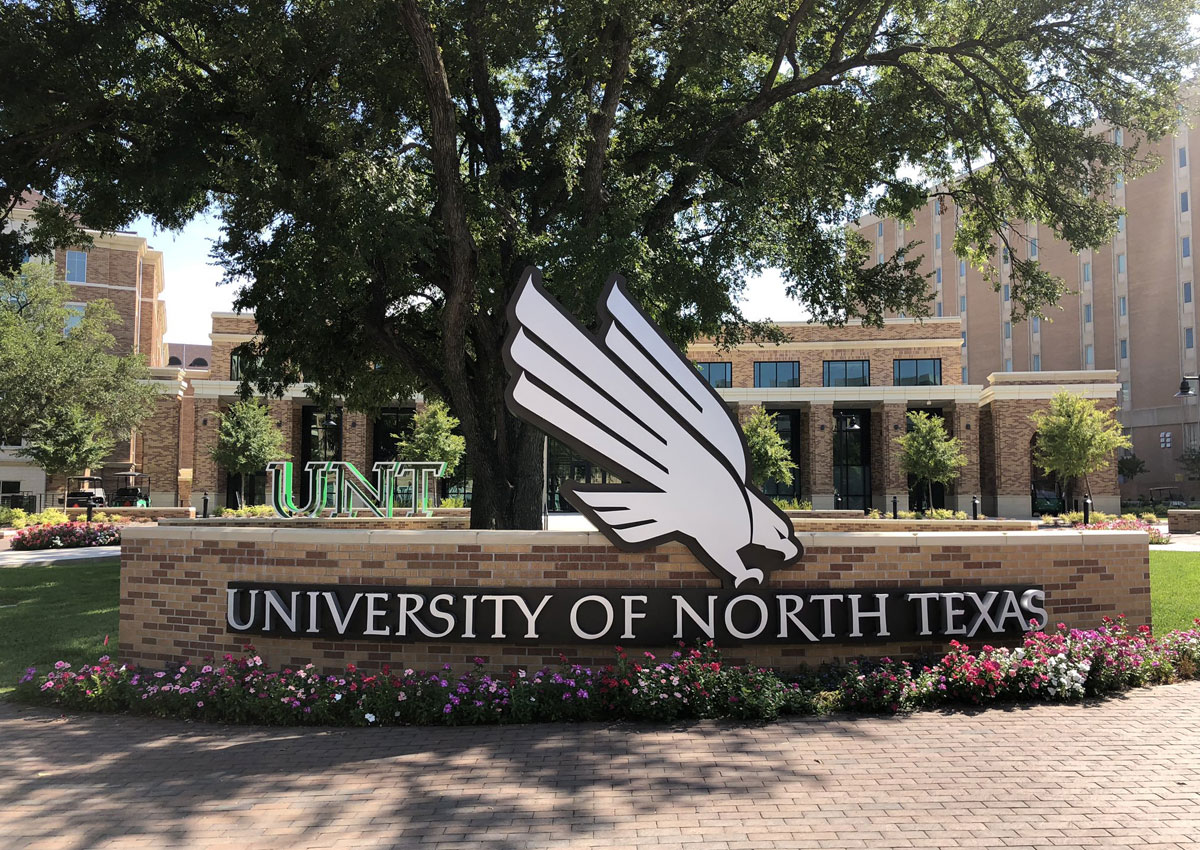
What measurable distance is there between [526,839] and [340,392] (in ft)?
45.4

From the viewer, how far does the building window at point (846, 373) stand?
4722 centimetres

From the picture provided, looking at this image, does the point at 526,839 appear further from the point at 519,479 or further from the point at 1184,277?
the point at 1184,277

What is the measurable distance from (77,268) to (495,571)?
58.1m

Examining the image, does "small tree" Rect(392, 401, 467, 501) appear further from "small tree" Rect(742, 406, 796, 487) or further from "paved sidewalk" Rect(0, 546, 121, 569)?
"paved sidewalk" Rect(0, 546, 121, 569)

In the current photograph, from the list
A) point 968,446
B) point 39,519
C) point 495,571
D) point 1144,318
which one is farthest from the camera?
point 1144,318

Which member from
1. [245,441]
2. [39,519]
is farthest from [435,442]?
[39,519]

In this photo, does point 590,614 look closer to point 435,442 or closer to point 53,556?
point 53,556

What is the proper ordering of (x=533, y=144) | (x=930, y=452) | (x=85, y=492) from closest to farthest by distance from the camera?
(x=533, y=144)
(x=930, y=452)
(x=85, y=492)

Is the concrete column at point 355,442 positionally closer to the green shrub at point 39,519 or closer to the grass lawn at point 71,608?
the green shrub at point 39,519

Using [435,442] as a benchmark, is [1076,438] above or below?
above

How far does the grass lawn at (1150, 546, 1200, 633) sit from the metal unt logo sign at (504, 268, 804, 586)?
19.0ft

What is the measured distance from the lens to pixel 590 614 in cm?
710

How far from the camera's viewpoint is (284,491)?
18875 mm

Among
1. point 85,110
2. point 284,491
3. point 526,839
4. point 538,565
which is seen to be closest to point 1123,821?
point 526,839
